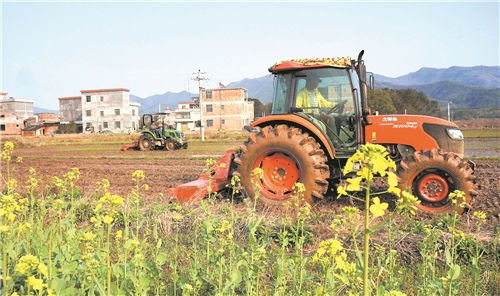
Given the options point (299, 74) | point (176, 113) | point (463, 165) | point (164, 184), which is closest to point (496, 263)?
point (463, 165)

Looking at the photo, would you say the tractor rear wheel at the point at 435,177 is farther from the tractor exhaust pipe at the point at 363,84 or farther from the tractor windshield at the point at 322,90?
the tractor windshield at the point at 322,90

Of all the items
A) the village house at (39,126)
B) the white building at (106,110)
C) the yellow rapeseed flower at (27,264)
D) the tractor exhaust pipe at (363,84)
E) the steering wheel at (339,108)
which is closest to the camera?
the yellow rapeseed flower at (27,264)

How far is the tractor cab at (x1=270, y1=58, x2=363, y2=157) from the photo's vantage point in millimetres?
5996

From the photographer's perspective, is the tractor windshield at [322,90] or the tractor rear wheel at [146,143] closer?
the tractor windshield at [322,90]

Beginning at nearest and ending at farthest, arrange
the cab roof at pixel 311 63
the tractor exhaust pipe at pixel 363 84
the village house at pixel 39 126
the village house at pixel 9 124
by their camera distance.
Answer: the tractor exhaust pipe at pixel 363 84, the cab roof at pixel 311 63, the village house at pixel 9 124, the village house at pixel 39 126

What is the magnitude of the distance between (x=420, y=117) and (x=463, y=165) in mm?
1196

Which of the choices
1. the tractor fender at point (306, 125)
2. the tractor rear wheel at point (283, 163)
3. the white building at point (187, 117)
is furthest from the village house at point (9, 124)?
the tractor fender at point (306, 125)

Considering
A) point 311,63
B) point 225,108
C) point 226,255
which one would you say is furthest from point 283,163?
point 225,108

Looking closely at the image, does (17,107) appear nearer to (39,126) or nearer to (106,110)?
(39,126)

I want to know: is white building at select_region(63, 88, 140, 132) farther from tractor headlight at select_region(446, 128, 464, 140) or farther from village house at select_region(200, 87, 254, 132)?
tractor headlight at select_region(446, 128, 464, 140)

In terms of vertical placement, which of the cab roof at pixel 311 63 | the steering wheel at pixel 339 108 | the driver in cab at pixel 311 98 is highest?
the cab roof at pixel 311 63

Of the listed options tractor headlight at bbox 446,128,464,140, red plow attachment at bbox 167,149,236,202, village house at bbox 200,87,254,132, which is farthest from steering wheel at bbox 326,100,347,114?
village house at bbox 200,87,254,132

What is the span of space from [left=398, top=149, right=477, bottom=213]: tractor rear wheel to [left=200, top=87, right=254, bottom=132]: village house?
181ft

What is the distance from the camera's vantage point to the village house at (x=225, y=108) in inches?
2406
